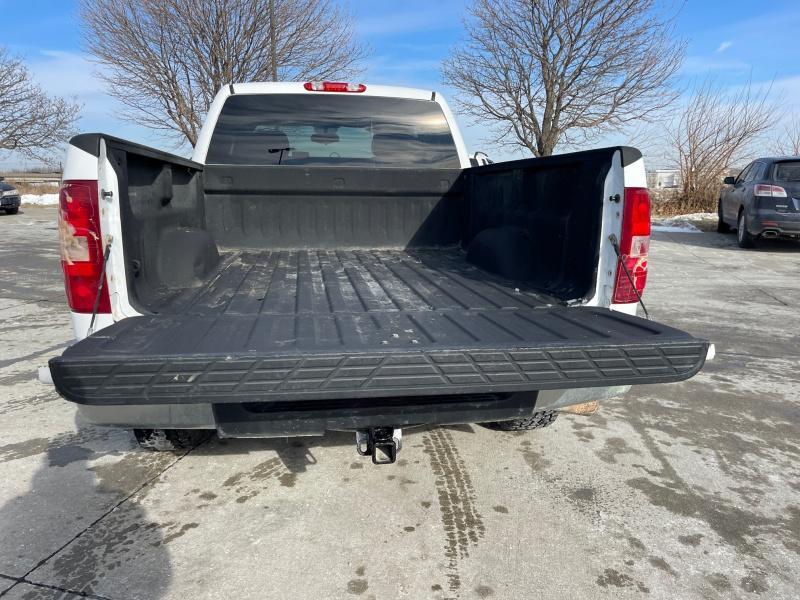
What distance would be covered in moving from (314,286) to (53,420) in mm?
1930

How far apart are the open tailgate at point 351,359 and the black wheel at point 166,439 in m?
0.87

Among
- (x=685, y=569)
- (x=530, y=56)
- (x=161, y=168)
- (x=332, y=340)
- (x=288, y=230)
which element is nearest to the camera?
(x=332, y=340)

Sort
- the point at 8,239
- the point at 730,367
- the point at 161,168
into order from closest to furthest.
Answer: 1. the point at 161,168
2. the point at 730,367
3. the point at 8,239

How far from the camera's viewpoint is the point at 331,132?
4.19 metres

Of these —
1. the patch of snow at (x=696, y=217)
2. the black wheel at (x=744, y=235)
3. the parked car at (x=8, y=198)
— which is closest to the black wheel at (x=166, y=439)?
the black wheel at (x=744, y=235)

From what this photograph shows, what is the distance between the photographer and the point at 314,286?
295cm

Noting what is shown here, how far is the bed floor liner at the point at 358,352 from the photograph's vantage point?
65.9 inches

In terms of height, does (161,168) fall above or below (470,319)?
above

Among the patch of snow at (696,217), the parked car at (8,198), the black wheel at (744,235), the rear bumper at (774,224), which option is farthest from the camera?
the parked car at (8,198)

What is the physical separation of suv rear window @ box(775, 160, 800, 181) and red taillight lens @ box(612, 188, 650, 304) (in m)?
9.96

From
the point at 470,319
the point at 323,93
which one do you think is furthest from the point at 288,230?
the point at 470,319

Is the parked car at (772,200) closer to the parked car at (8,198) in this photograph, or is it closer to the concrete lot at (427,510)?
the concrete lot at (427,510)

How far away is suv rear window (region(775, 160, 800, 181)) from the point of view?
10055 mm

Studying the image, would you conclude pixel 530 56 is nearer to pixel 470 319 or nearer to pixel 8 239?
pixel 8 239
